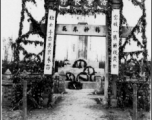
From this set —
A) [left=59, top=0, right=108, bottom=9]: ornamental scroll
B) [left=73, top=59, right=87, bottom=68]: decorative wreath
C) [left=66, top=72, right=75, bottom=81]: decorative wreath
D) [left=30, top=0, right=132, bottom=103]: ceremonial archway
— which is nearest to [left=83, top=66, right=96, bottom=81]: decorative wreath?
[left=73, top=59, right=87, bottom=68]: decorative wreath

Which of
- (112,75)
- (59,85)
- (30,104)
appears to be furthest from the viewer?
(59,85)

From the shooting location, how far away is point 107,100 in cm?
846

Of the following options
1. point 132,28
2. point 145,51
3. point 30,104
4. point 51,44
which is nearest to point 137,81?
point 145,51

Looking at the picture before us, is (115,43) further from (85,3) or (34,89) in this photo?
(34,89)

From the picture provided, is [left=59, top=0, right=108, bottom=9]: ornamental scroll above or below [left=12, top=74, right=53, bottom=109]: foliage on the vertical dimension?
above

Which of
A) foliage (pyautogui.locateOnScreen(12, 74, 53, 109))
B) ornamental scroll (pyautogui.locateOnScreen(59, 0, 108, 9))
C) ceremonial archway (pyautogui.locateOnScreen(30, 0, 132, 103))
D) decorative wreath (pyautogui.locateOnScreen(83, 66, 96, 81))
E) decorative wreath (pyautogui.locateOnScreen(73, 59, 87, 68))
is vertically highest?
ornamental scroll (pyautogui.locateOnScreen(59, 0, 108, 9))

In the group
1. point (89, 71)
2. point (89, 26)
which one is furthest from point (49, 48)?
point (89, 71)

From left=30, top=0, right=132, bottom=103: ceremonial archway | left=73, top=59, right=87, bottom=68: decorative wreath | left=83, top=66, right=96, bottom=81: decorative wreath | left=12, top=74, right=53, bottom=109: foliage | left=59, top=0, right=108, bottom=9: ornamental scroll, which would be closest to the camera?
left=12, top=74, right=53, bottom=109: foliage

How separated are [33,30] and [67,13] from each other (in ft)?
5.57

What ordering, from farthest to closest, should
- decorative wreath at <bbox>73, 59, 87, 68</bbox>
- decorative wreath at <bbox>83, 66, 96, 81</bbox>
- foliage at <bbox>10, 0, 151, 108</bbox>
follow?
1. decorative wreath at <bbox>73, 59, 87, 68</bbox>
2. decorative wreath at <bbox>83, 66, 96, 81</bbox>
3. foliage at <bbox>10, 0, 151, 108</bbox>

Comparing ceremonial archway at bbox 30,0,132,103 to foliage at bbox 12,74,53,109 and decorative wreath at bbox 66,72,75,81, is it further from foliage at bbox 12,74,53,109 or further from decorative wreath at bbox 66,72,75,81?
decorative wreath at bbox 66,72,75,81

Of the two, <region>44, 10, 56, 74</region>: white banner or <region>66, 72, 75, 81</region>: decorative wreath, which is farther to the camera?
<region>66, 72, 75, 81</region>: decorative wreath

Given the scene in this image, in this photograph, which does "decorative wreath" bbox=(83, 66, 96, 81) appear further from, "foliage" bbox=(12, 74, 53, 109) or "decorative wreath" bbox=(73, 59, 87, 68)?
"foliage" bbox=(12, 74, 53, 109)

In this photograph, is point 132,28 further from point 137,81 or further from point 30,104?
point 30,104
